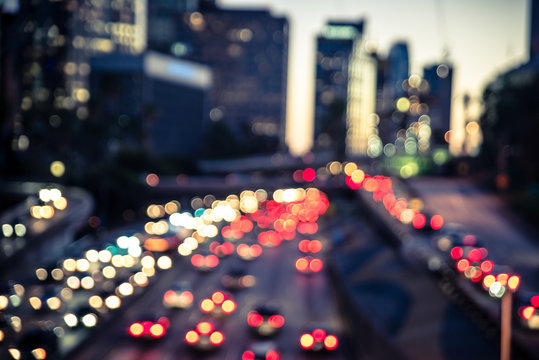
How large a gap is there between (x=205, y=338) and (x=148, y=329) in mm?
2920

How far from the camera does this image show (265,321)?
28.5 meters

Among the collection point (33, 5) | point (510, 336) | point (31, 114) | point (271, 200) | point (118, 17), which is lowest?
point (271, 200)

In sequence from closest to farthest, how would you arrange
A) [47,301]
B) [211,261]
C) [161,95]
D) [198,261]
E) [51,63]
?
[47,301]
[198,261]
[211,261]
[51,63]
[161,95]

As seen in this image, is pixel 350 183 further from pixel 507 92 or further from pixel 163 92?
pixel 163 92

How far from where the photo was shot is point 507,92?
72.1 metres

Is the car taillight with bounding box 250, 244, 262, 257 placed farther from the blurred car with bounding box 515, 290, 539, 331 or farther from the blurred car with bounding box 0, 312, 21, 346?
the blurred car with bounding box 515, 290, 539, 331

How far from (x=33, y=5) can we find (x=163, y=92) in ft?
313

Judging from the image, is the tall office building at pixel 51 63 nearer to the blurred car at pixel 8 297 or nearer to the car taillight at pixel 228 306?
the blurred car at pixel 8 297

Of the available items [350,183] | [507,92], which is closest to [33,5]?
[507,92]

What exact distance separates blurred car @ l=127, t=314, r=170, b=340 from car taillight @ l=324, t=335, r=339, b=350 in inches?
277

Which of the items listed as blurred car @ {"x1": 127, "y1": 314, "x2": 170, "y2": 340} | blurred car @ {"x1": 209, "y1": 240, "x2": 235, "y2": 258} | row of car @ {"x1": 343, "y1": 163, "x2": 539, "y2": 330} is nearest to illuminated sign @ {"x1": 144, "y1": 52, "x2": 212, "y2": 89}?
blurred car @ {"x1": 209, "y1": 240, "x2": 235, "y2": 258}

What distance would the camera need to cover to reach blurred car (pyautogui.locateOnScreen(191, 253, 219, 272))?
4569 centimetres

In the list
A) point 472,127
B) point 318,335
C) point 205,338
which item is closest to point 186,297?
point 205,338

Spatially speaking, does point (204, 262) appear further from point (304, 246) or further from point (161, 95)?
point (161, 95)
